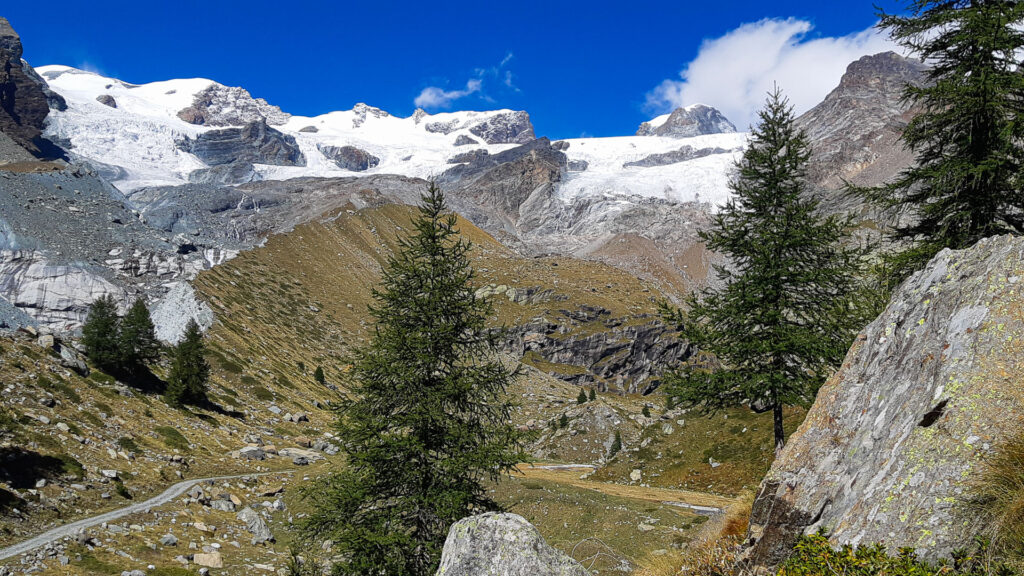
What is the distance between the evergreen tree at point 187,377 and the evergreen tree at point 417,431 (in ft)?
133

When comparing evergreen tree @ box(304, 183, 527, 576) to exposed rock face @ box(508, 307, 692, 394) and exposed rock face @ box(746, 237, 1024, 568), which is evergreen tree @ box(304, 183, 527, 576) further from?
exposed rock face @ box(508, 307, 692, 394)

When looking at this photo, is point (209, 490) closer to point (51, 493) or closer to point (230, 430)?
point (51, 493)

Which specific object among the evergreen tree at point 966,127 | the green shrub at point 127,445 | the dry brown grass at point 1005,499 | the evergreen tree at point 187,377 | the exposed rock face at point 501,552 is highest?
the evergreen tree at point 966,127

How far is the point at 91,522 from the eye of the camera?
21781 mm

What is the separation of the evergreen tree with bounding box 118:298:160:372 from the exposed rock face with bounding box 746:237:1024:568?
53782 mm

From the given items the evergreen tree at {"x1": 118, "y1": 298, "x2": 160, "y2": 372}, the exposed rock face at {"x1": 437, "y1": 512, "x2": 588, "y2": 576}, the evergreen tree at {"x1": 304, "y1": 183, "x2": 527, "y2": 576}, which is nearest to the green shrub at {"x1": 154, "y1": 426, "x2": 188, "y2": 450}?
the evergreen tree at {"x1": 118, "y1": 298, "x2": 160, "y2": 372}

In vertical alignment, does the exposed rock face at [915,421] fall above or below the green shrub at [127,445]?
above

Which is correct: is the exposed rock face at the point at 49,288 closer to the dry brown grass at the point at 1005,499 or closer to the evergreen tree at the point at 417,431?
the evergreen tree at the point at 417,431

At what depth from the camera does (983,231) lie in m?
12.2

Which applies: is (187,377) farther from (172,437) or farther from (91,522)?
(91,522)

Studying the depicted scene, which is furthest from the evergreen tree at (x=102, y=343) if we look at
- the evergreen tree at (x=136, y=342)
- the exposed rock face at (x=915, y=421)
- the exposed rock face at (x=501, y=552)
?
the exposed rock face at (x=915, y=421)

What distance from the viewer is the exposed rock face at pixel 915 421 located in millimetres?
5262

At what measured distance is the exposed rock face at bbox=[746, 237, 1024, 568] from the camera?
5262mm

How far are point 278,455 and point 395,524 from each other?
37338mm
